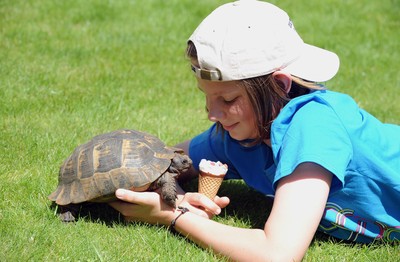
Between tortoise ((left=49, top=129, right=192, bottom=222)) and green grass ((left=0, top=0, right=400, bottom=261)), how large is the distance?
7.5 inches

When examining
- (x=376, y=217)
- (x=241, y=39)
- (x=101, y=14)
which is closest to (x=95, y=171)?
(x=241, y=39)

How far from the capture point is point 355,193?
3.46 meters

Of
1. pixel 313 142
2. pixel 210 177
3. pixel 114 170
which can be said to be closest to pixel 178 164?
pixel 210 177

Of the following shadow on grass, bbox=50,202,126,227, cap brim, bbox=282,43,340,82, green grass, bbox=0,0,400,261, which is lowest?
shadow on grass, bbox=50,202,126,227

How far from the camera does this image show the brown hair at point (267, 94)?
3344 millimetres

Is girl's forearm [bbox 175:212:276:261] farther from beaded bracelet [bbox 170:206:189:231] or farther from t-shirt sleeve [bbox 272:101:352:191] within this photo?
t-shirt sleeve [bbox 272:101:352:191]

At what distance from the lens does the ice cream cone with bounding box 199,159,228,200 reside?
3756mm

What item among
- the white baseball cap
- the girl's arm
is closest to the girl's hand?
the girl's arm

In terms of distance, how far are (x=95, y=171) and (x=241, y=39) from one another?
1174 mm

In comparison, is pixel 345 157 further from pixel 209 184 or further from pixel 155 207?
pixel 155 207

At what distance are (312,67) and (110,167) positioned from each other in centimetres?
131

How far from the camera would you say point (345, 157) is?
3.21m

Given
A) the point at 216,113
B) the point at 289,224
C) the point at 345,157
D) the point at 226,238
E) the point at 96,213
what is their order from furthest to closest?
the point at 96,213, the point at 216,113, the point at 226,238, the point at 345,157, the point at 289,224

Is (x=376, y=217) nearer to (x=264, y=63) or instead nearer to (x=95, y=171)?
(x=264, y=63)
